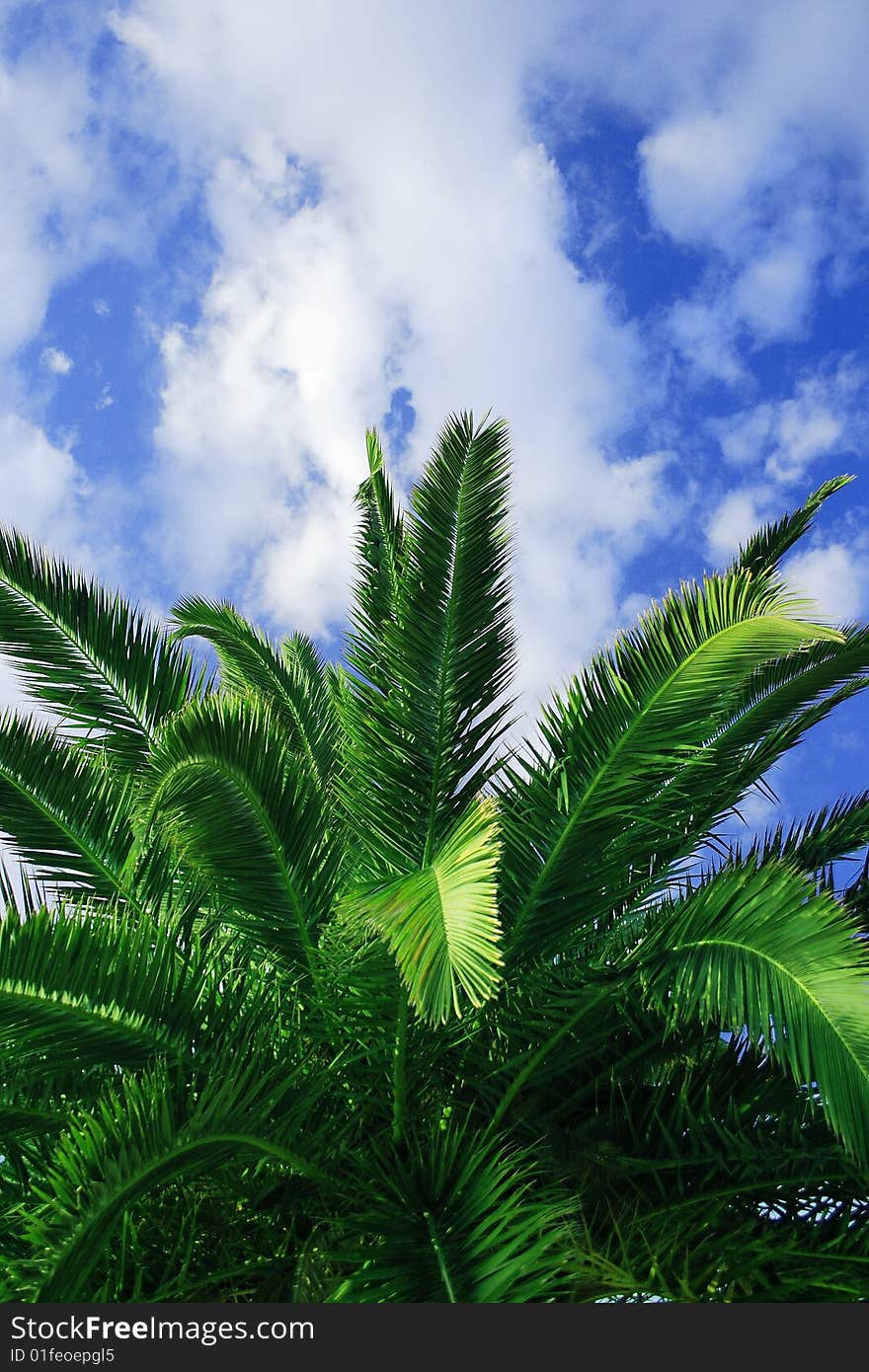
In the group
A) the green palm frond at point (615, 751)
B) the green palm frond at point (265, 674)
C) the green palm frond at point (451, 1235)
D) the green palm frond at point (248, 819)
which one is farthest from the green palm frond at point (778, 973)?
the green palm frond at point (265, 674)

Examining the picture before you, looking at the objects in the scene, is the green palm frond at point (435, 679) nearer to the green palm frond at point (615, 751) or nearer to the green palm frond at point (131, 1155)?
the green palm frond at point (615, 751)

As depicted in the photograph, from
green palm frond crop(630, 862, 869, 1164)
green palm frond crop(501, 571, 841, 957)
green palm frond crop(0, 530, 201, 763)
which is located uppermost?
green palm frond crop(0, 530, 201, 763)

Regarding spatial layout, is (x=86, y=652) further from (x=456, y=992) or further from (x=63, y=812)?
(x=456, y=992)

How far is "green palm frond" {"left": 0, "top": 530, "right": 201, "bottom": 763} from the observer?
6.89 meters

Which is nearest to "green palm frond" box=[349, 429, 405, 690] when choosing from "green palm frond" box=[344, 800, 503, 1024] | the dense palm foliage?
the dense palm foliage

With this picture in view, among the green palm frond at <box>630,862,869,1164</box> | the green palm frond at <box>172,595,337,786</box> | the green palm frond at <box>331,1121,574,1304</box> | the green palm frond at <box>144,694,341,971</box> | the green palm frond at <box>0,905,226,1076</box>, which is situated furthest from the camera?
the green palm frond at <box>172,595,337,786</box>

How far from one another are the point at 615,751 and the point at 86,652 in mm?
3742

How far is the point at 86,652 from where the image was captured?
7.09 metres

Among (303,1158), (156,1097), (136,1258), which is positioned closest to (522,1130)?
(303,1158)

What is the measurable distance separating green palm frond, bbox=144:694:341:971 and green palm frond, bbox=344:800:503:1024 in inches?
43.3

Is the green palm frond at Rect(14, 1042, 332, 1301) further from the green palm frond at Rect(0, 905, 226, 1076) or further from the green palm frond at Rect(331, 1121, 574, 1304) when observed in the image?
the green palm frond at Rect(331, 1121, 574, 1304)

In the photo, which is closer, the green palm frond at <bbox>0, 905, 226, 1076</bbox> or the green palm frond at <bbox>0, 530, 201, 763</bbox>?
the green palm frond at <bbox>0, 905, 226, 1076</bbox>

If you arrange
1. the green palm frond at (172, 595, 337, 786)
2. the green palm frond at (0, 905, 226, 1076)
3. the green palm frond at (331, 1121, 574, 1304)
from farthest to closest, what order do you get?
the green palm frond at (172, 595, 337, 786)
the green palm frond at (0, 905, 226, 1076)
the green palm frond at (331, 1121, 574, 1304)

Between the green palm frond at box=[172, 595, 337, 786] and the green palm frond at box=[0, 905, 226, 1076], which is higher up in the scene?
the green palm frond at box=[172, 595, 337, 786]
